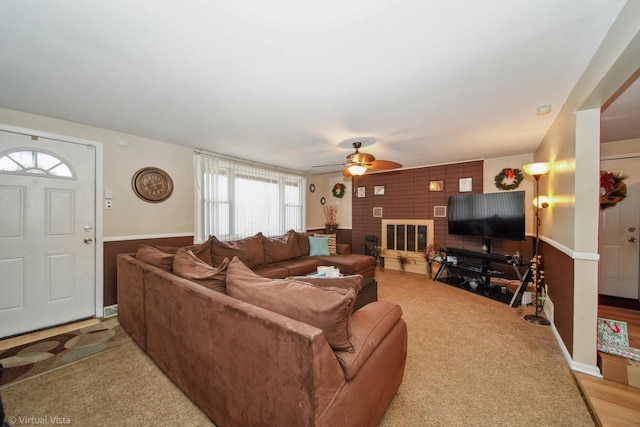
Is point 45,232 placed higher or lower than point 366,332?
higher

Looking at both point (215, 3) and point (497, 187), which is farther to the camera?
point (497, 187)

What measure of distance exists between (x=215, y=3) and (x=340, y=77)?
946 mm

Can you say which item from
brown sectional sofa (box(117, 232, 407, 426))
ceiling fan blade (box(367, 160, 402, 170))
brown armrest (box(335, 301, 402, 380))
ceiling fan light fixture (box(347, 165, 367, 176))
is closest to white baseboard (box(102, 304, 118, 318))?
brown sectional sofa (box(117, 232, 407, 426))

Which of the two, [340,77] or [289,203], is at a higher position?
[340,77]

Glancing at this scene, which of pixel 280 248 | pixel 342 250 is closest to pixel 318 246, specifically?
pixel 342 250

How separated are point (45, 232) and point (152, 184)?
1.18 metres

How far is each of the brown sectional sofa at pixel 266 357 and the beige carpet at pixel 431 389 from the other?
Result: 180mm

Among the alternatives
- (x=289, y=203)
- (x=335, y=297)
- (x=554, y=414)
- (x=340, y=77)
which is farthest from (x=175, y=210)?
(x=554, y=414)

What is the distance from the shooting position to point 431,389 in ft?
5.99

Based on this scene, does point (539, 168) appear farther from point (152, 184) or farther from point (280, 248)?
point (152, 184)

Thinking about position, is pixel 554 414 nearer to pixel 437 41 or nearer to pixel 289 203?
pixel 437 41

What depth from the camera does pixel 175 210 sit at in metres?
3.73

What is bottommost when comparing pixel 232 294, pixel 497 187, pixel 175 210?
pixel 232 294

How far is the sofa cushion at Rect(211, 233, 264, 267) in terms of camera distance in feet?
11.9
